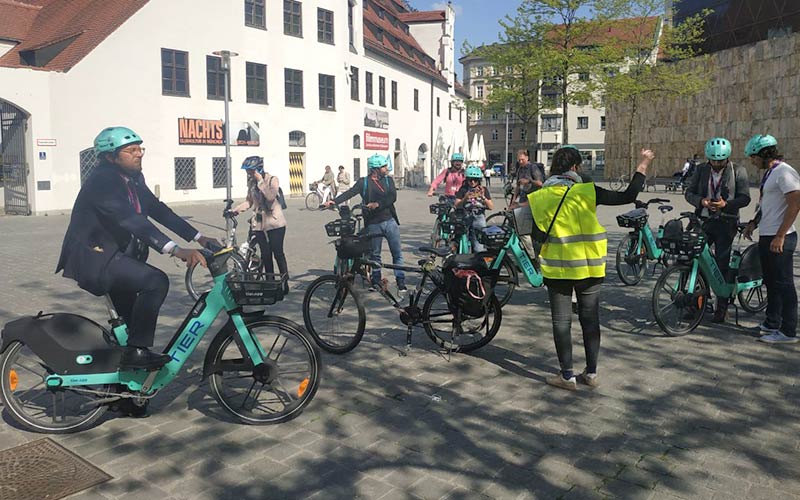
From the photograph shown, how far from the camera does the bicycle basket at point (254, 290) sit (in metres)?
4.10

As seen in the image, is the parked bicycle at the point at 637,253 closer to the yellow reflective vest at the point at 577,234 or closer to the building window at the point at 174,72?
the yellow reflective vest at the point at 577,234

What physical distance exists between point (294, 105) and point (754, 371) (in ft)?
94.5

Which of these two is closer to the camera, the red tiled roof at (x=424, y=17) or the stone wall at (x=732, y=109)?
the stone wall at (x=732, y=109)

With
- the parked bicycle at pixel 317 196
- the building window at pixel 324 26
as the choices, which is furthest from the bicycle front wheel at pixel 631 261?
the building window at pixel 324 26

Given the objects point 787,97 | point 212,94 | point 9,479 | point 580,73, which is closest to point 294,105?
point 212,94

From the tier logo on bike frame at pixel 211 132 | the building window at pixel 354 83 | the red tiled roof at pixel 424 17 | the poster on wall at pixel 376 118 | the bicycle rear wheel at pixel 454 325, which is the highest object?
the red tiled roof at pixel 424 17

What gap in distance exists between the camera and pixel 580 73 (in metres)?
26.6

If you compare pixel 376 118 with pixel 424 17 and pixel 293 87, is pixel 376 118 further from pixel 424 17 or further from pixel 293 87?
pixel 424 17

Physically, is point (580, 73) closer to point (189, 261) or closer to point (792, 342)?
point (792, 342)

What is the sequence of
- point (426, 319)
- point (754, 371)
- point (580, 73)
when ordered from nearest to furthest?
1. point (754, 371)
2. point (426, 319)
3. point (580, 73)

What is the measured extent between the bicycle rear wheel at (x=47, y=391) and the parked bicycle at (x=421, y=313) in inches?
83.5

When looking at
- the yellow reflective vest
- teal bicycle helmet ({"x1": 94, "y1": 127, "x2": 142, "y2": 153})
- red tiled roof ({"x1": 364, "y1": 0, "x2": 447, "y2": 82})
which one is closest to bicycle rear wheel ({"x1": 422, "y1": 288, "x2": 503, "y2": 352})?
the yellow reflective vest

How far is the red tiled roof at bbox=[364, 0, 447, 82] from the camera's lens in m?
41.5

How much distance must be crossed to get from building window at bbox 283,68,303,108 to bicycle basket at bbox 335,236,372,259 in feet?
86.6
